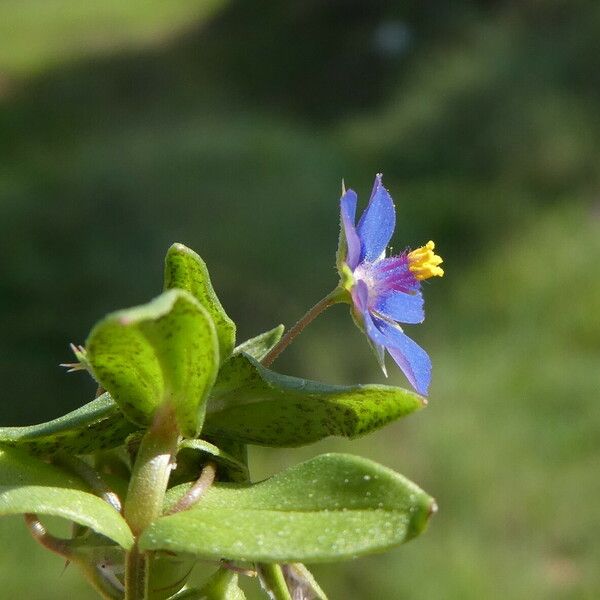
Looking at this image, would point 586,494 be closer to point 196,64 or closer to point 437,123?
point 437,123

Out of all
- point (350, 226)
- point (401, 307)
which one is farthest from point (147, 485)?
point (401, 307)

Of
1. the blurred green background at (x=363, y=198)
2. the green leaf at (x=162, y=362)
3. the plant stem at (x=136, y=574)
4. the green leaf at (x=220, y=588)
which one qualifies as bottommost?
the green leaf at (x=220, y=588)

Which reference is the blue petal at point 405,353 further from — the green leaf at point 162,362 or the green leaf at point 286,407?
the green leaf at point 162,362

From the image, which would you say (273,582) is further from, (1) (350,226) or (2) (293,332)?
(1) (350,226)

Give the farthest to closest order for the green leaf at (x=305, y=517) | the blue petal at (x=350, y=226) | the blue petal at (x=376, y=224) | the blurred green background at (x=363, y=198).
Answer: the blurred green background at (x=363, y=198)
the blue petal at (x=376, y=224)
the blue petal at (x=350, y=226)
the green leaf at (x=305, y=517)

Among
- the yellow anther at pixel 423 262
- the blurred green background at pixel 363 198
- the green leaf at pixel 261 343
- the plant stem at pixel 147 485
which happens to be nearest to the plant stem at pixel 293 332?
the green leaf at pixel 261 343
